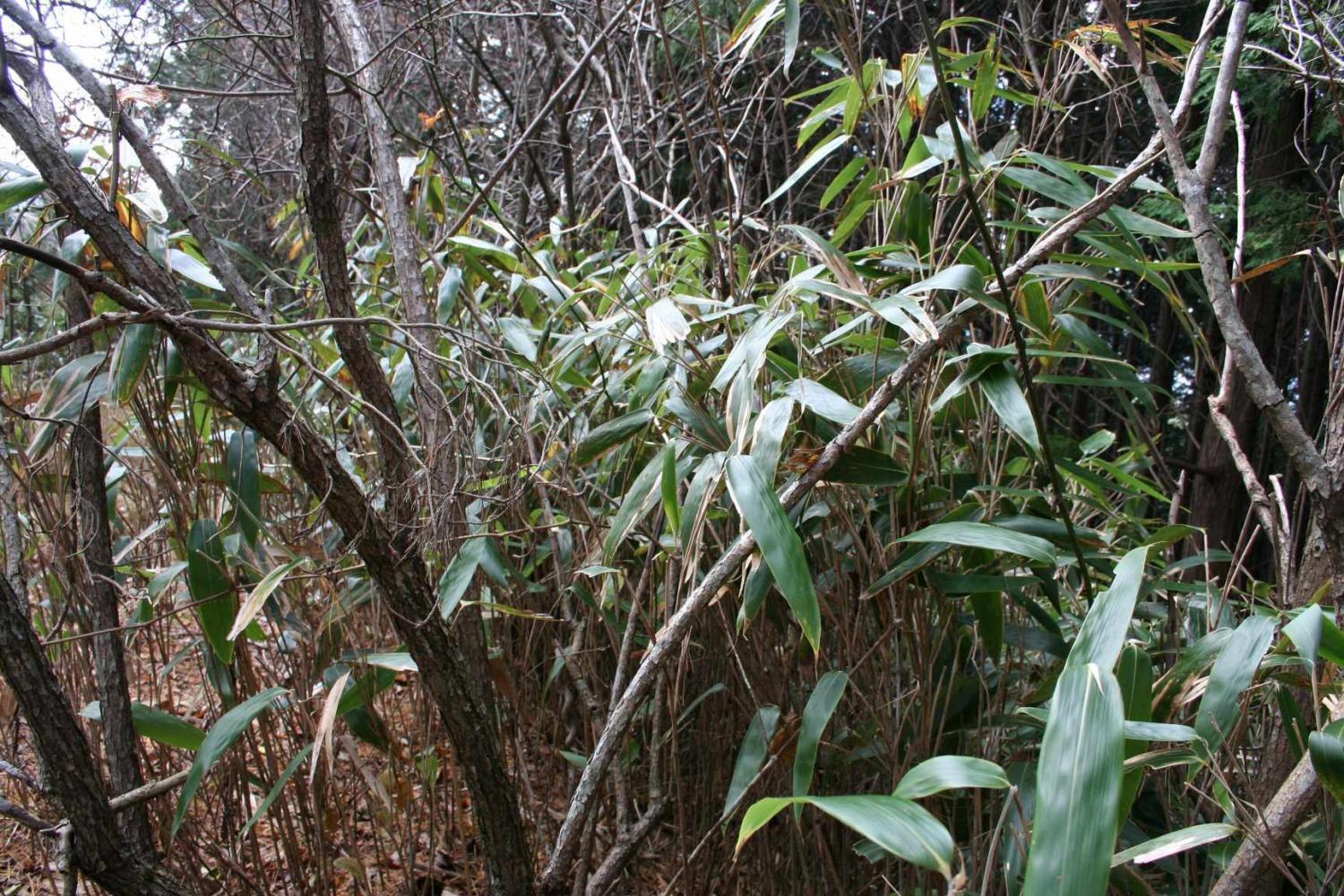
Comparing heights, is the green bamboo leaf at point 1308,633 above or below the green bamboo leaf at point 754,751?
above

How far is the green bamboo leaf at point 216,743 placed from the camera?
89cm

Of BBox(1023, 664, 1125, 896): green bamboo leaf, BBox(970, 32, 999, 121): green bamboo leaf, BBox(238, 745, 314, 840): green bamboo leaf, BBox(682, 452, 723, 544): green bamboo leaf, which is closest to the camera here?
BBox(1023, 664, 1125, 896): green bamboo leaf

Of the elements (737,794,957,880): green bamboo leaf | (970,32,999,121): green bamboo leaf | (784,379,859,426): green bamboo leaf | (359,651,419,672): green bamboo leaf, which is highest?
Result: (970,32,999,121): green bamboo leaf

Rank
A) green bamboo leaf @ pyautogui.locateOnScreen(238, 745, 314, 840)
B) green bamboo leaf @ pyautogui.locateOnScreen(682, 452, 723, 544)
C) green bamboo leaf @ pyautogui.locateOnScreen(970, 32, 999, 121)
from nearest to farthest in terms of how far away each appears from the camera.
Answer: green bamboo leaf @ pyautogui.locateOnScreen(682, 452, 723, 544), green bamboo leaf @ pyautogui.locateOnScreen(238, 745, 314, 840), green bamboo leaf @ pyautogui.locateOnScreen(970, 32, 999, 121)

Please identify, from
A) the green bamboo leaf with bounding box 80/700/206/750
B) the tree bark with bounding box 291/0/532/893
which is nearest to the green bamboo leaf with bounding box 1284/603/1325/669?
the tree bark with bounding box 291/0/532/893

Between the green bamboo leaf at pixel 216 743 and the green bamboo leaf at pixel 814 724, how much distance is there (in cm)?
54

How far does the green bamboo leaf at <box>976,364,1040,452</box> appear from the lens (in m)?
0.76

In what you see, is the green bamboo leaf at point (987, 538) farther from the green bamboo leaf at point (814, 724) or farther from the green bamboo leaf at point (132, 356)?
the green bamboo leaf at point (132, 356)

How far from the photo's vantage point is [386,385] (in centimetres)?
102

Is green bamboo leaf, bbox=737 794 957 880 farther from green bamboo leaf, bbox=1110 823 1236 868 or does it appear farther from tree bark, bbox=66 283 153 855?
tree bark, bbox=66 283 153 855

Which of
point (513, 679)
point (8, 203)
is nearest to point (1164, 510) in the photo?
point (513, 679)

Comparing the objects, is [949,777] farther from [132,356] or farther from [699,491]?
[132,356]

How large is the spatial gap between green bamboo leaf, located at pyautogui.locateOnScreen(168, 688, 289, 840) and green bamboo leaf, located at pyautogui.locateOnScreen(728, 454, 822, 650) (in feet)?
1.84

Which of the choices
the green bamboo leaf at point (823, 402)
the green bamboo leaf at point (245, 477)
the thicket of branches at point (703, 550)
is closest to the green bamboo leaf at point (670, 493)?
the thicket of branches at point (703, 550)
